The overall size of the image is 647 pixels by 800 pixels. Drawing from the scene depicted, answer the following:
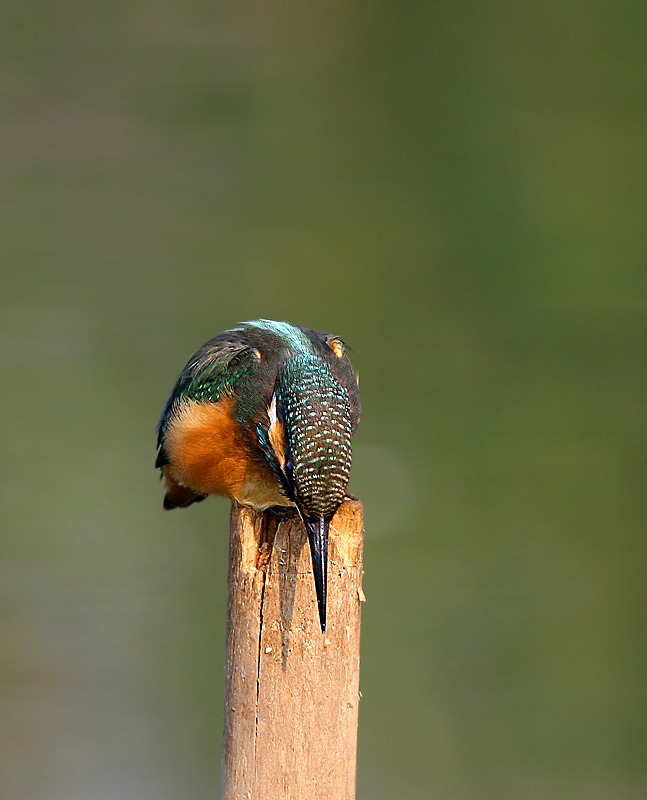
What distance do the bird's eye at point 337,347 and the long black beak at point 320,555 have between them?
910 millimetres

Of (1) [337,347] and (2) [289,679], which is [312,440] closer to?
(2) [289,679]

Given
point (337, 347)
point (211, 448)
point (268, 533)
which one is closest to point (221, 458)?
point (211, 448)

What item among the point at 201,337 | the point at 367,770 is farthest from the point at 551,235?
the point at 367,770

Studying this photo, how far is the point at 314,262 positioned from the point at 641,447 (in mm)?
2541

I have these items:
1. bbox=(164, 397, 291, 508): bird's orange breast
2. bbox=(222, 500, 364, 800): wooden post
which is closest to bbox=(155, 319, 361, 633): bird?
bbox=(164, 397, 291, 508): bird's orange breast

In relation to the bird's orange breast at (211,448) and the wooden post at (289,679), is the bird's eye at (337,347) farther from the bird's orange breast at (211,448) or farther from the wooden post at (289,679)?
the wooden post at (289,679)

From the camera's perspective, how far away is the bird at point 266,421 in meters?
2.36

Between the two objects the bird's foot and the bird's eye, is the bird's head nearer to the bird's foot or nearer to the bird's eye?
the bird's foot

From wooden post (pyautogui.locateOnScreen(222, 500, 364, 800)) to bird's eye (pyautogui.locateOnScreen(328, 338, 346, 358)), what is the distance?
0.98 meters

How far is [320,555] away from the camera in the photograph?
6.70 feet

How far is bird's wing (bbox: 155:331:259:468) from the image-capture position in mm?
2865

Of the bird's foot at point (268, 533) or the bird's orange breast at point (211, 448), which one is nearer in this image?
the bird's foot at point (268, 533)

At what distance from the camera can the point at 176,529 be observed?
6.57 metres

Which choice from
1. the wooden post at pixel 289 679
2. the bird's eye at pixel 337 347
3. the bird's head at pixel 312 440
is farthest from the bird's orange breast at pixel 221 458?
the wooden post at pixel 289 679
